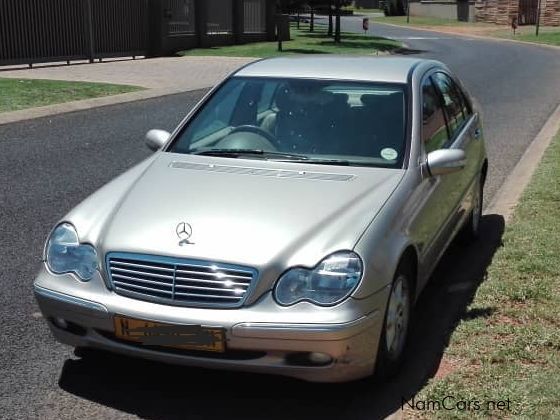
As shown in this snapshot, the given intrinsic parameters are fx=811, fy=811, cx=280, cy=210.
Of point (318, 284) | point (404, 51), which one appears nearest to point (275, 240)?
point (318, 284)

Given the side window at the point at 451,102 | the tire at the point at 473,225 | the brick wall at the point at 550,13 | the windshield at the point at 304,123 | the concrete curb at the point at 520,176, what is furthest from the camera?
the brick wall at the point at 550,13

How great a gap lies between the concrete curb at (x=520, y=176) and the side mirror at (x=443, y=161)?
2409 mm

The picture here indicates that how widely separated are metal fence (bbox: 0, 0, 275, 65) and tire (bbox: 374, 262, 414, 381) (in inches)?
769

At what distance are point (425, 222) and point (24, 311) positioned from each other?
240 cm

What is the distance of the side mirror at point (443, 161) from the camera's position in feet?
15.0

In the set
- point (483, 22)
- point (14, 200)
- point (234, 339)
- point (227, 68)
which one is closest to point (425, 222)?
point (234, 339)

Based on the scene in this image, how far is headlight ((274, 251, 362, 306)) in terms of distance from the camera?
3.49 m

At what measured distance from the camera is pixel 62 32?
76.2ft

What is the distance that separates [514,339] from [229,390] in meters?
1.52

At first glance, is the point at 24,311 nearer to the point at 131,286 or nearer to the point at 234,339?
the point at 131,286

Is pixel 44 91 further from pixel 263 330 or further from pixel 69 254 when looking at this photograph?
pixel 263 330

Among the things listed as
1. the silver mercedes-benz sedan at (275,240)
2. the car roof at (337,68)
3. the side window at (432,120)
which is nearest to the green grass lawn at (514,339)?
the silver mercedes-benz sedan at (275,240)

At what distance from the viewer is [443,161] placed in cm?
458

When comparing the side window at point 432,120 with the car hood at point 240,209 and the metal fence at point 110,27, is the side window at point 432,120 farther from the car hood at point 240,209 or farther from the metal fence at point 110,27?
the metal fence at point 110,27
